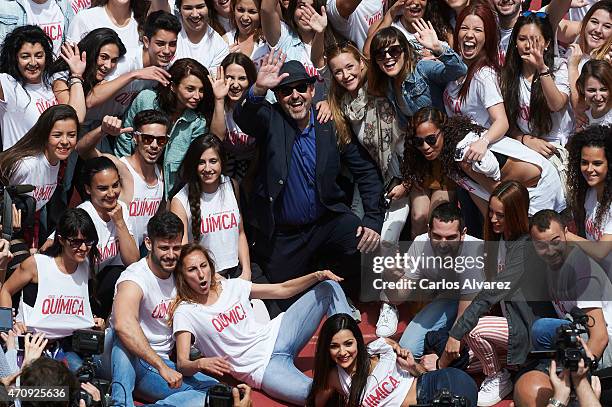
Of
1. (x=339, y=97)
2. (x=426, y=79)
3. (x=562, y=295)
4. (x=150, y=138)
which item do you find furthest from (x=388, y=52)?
(x=562, y=295)

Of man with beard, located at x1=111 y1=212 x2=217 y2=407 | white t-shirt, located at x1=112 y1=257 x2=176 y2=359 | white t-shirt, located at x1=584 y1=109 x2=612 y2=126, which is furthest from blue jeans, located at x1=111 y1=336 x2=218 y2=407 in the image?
white t-shirt, located at x1=584 y1=109 x2=612 y2=126

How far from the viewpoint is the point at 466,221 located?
9.40 m

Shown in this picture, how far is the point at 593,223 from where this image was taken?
8.97 metres

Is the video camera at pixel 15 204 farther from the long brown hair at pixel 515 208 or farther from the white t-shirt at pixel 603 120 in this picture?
the white t-shirt at pixel 603 120

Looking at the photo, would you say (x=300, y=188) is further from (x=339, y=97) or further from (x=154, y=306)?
(x=154, y=306)

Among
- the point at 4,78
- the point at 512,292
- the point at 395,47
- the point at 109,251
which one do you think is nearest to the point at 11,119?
the point at 4,78

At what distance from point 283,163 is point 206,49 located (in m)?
1.03

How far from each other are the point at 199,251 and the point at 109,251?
620 millimetres

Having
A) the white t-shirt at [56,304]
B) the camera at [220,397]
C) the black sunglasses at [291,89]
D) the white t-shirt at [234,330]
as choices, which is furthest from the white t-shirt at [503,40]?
the camera at [220,397]

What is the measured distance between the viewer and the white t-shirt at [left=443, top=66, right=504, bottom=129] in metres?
9.34

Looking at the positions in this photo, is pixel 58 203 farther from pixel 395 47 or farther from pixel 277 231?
pixel 395 47

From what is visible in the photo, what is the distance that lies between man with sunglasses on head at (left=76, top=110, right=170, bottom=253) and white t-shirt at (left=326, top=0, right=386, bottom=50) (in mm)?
1400

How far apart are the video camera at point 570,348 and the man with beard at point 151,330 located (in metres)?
1.89

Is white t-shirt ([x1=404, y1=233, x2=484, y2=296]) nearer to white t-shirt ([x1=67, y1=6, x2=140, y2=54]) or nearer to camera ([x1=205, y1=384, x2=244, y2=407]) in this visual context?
camera ([x1=205, y1=384, x2=244, y2=407])
